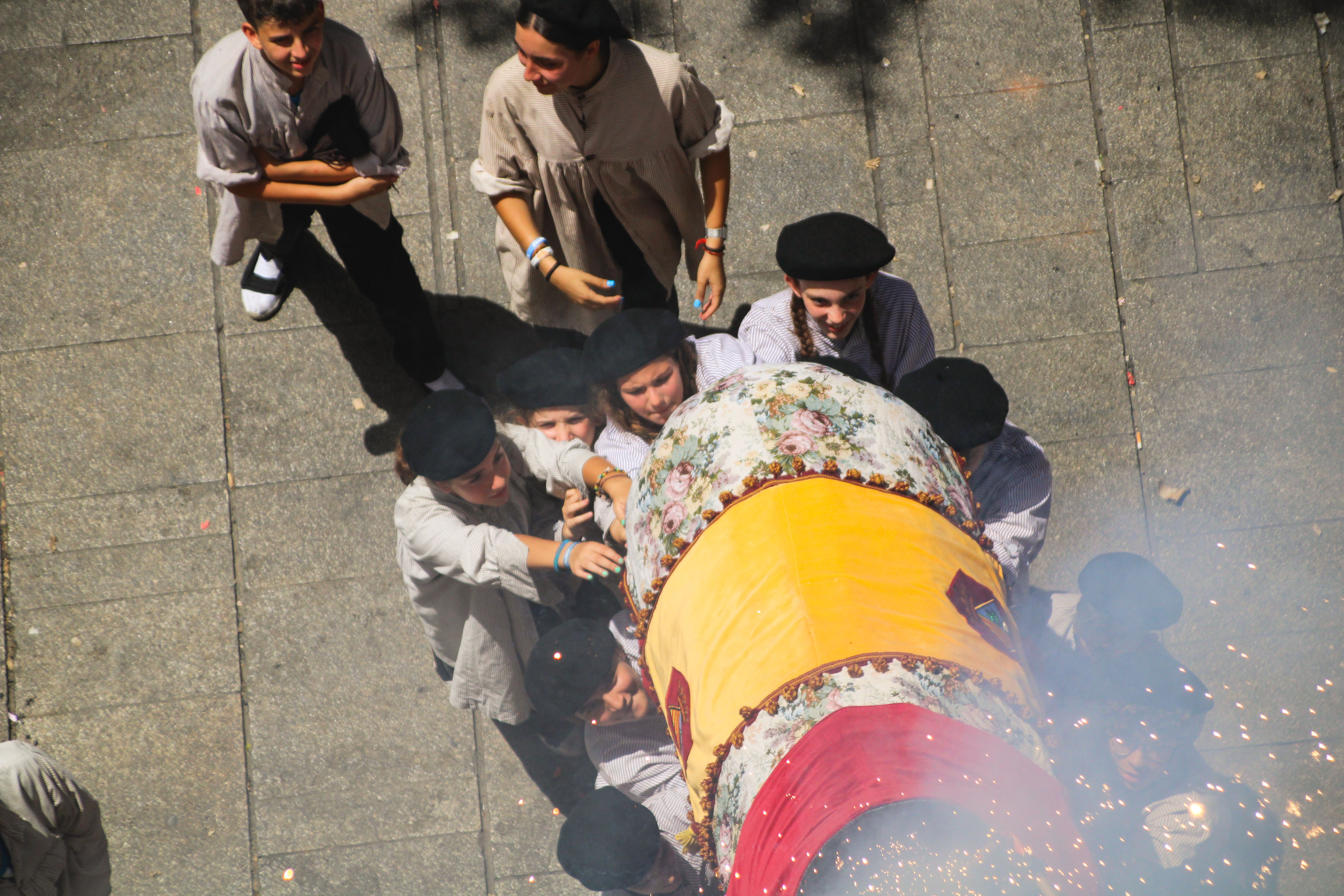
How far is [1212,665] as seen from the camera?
3.91 metres

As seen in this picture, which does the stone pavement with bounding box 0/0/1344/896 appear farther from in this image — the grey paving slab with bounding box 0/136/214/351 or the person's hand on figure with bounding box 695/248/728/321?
the person's hand on figure with bounding box 695/248/728/321

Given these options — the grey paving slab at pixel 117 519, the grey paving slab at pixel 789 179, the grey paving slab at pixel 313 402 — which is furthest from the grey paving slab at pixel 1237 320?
the grey paving slab at pixel 117 519

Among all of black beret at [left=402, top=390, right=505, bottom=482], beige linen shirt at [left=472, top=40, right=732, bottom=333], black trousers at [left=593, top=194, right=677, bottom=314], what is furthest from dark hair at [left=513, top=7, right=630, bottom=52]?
black beret at [left=402, top=390, right=505, bottom=482]

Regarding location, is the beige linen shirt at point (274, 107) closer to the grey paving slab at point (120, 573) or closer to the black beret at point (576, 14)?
the black beret at point (576, 14)

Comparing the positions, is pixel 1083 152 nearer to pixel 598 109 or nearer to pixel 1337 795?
pixel 598 109

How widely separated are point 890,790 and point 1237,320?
12.4 feet

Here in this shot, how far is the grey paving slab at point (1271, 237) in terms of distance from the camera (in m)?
4.18

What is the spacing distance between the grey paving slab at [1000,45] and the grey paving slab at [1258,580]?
2346mm

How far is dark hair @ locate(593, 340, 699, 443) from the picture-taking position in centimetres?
310

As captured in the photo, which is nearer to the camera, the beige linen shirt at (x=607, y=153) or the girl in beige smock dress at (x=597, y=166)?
the girl in beige smock dress at (x=597, y=166)

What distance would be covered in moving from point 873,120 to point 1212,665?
2981 millimetres

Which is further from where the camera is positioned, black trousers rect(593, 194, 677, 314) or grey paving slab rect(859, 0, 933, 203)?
grey paving slab rect(859, 0, 933, 203)

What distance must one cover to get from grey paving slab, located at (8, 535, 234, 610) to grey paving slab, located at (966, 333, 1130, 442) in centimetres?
368

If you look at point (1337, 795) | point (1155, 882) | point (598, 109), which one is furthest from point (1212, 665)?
point (598, 109)
